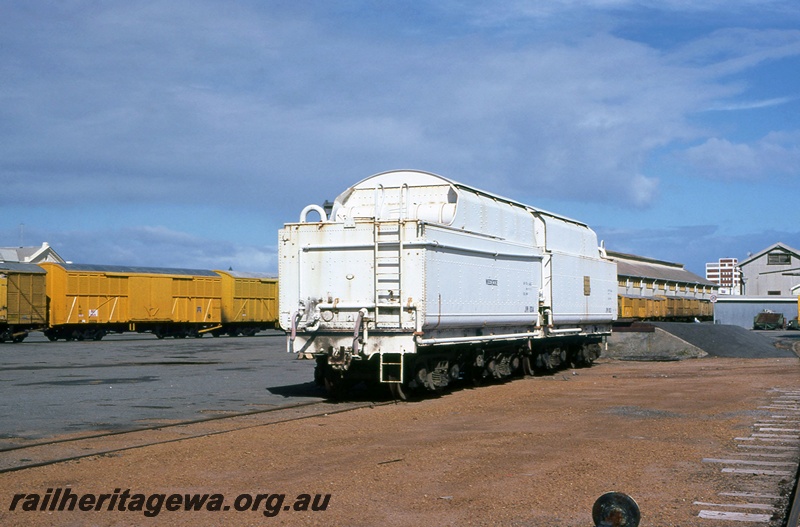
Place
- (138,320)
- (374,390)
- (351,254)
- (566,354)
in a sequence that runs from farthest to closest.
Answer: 1. (138,320)
2. (566,354)
3. (374,390)
4. (351,254)

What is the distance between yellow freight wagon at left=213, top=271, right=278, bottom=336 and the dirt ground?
1473 inches

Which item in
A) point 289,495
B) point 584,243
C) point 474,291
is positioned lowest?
point 289,495

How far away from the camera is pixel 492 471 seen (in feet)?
33.6

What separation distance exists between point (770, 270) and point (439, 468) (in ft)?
324

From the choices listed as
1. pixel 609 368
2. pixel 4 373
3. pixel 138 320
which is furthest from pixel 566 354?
pixel 138 320

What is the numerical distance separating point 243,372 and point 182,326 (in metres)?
27.0

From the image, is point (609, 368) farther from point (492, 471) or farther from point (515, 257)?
point (492, 471)

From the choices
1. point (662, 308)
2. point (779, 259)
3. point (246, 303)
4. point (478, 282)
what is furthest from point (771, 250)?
point (478, 282)

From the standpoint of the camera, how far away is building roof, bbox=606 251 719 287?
84025mm

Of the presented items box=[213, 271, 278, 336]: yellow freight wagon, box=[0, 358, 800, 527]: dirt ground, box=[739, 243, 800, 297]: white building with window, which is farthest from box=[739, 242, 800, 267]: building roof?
box=[0, 358, 800, 527]: dirt ground

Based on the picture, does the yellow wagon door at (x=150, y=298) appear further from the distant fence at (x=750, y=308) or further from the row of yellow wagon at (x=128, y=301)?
the distant fence at (x=750, y=308)

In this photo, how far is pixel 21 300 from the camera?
43.0 meters

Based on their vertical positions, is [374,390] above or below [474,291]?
below

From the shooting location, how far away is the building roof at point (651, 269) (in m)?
84.0
